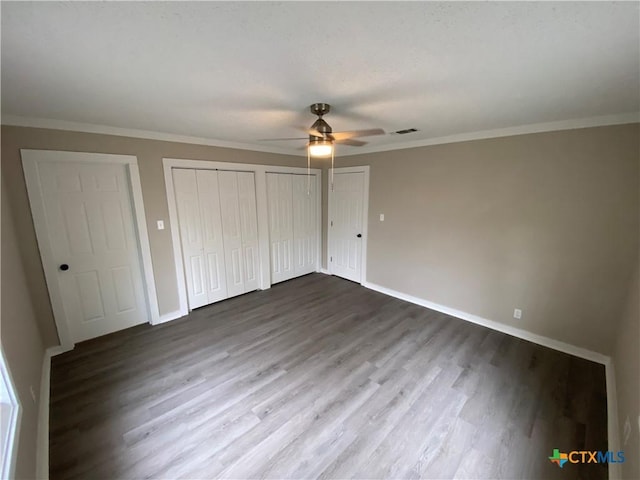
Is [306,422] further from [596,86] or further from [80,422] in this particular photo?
[596,86]

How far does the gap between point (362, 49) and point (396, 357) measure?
101 inches

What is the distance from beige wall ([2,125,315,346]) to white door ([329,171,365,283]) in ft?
5.15

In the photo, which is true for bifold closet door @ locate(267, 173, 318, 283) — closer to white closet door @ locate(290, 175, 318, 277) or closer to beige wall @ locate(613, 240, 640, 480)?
white closet door @ locate(290, 175, 318, 277)

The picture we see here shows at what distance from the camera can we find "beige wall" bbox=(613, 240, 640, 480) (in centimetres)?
132

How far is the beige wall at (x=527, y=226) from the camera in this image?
7.49ft

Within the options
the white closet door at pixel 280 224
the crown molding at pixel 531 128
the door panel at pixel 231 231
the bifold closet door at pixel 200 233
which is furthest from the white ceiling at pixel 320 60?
the white closet door at pixel 280 224

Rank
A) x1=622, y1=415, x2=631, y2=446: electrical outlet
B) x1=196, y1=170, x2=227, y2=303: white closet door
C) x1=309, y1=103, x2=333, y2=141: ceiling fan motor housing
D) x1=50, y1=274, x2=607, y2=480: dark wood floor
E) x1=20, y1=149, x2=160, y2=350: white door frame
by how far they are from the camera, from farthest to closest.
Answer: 1. x1=196, y1=170, x2=227, y2=303: white closet door
2. x1=20, y1=149, x2=160, y2=350: white door frame
3. x1=309, y1=103, x2=333, y2=141: ceiling fan motor housing
4. x1=50, y1=274, x2=607, y2=480: dark wood floor
5. x1=622, y1=415, x2=631, y2=446: electrical outlet

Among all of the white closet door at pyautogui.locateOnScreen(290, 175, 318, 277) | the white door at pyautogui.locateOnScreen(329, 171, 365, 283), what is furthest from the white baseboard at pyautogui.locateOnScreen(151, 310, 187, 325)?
the white door at pyautogui.locateOnScreen(329, 171, 365, 283)

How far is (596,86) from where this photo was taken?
1.60m

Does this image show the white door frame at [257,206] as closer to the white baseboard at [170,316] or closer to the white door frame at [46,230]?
the white baseboard at [170,316]

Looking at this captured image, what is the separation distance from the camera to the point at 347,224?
455 centimetres

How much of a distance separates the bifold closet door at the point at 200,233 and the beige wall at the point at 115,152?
19 centimetres

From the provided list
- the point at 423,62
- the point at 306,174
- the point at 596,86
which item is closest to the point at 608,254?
the point at 596,86

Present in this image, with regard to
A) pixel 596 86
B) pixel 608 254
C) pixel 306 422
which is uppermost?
pixel 596 86
